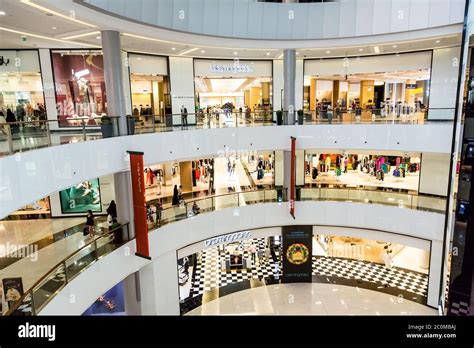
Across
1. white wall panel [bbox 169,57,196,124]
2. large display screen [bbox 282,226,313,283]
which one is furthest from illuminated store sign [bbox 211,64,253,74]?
large display screen [bbox 282,226,313,283]

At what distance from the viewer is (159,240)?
973 cm

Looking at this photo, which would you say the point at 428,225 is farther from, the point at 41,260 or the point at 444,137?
the point at 41,260

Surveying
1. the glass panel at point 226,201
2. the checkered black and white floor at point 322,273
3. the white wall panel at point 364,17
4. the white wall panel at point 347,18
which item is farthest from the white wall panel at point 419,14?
the checkered black and white floor at point 322,273

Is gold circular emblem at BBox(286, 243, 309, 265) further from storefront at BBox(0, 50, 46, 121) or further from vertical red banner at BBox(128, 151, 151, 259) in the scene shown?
storefront at BBox(0, 50, 46, 121)

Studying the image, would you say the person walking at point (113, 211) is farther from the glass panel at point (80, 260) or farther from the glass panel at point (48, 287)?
the glass panel at point (48, 287)

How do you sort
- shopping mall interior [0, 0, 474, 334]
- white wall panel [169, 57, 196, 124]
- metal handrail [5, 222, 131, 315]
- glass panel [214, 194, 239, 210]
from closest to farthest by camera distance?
metal handrail [5, 222, 131, 315], shopping mall interior [0, 0, 474, 334], glass panel [214, 194, 239, 210], white wall panel [169, 57, 196, 124]

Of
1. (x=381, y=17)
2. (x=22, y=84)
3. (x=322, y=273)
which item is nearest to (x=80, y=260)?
(x=22, y=84)

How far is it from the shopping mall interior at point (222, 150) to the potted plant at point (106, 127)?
0.04 meters

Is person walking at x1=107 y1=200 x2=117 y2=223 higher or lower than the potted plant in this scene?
lower

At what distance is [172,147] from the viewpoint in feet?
32.5

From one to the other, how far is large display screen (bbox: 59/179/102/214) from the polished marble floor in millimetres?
5281

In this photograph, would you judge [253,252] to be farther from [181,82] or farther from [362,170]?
[181,82]

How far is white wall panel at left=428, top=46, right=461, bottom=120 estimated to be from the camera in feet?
39.6
